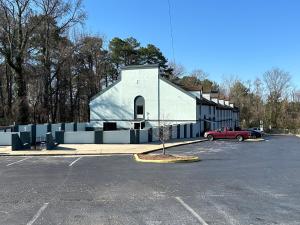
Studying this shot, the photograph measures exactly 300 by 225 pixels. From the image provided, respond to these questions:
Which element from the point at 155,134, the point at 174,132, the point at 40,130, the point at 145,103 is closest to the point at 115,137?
the point at 155,134

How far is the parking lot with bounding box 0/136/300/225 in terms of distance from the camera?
956 centimetres

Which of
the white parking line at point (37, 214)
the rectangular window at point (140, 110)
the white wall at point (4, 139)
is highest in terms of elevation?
the rectangular window at point (140, 110)

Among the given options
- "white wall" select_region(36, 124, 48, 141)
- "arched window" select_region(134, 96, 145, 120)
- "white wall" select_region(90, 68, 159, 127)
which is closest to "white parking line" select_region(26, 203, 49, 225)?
"white wall" select_region(36, 124, 48, 141)

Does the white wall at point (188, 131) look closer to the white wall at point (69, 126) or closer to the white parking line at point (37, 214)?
the white wall at point (69, 126)

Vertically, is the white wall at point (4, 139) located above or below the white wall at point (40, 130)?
below

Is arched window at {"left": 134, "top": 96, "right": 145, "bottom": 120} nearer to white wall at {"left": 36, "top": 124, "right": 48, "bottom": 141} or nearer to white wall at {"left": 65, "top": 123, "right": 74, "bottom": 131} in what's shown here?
white wall at {"left": 65, "top": 123, "right": 74, "bottom": 131}

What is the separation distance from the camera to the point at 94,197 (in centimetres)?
1223

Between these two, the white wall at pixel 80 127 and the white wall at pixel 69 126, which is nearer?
the white wall at pixel 69 126

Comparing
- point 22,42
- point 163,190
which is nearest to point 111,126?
point 22,42

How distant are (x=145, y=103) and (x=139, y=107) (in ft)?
3.89

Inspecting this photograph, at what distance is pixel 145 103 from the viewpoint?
186 ft

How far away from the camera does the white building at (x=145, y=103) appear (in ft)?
178

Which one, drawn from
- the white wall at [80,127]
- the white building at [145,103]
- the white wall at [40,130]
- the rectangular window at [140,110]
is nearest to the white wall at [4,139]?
Result: the white wall at [40,130]

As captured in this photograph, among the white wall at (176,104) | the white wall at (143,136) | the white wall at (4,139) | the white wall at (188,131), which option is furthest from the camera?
the white wall at (176,104)
